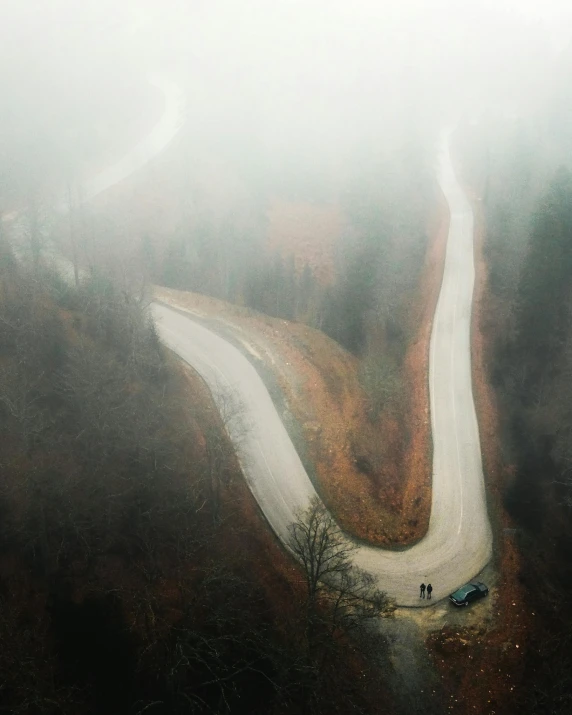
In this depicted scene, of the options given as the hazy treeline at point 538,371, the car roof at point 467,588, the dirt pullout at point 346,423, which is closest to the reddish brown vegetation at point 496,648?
the hazy treeline at point 538,371

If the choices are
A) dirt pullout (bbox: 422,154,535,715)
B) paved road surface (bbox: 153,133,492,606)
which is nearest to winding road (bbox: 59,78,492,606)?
paved road surface (bbox: 153,133,492,606)

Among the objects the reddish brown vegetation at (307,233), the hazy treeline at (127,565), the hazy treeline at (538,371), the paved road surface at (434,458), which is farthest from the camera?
the reddish brown vegetation at (307,233)

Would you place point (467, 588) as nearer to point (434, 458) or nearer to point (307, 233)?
point (434, 458)

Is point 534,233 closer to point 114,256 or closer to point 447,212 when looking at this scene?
point 447,212

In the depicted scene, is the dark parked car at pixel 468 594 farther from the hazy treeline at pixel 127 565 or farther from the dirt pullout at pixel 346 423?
the hazy treeline at pixel 127 565

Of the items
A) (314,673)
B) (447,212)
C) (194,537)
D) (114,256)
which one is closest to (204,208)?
(114,256)

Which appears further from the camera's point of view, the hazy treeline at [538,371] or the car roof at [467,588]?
the car roof at [467,588]

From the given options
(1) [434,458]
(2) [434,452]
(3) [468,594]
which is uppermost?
(2) [434,452]

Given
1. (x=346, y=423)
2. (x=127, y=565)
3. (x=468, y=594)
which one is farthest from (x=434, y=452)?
(x=127, y=565)
